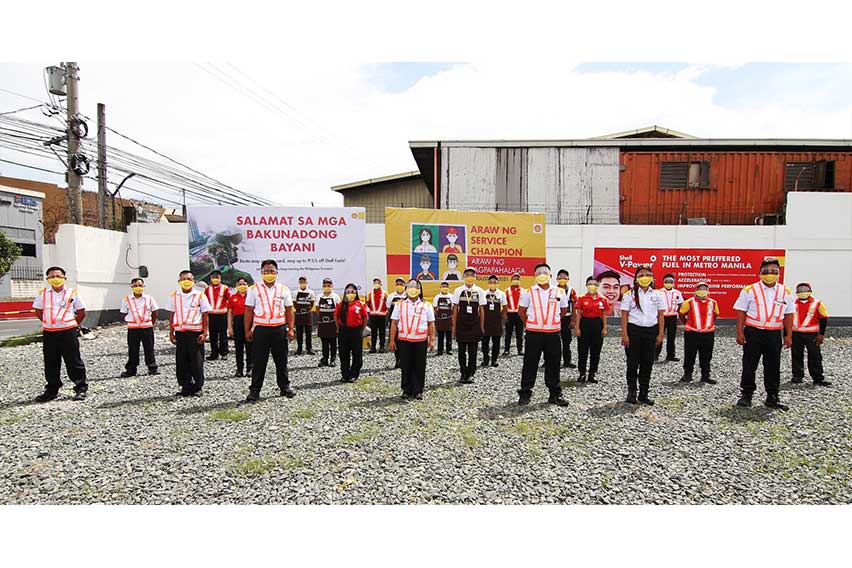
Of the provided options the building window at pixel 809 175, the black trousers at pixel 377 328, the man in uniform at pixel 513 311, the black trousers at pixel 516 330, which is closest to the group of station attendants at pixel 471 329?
the man in uniform at pixel 513 311

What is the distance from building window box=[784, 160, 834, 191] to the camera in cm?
1797

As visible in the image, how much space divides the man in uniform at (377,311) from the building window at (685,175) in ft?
42.0

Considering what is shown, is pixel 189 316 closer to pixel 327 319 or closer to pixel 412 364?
pixel 327 319

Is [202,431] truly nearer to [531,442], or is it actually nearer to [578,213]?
[531,442]

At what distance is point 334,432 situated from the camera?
5.35 meters

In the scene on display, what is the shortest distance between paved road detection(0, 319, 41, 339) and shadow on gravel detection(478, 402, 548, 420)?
50.1 ft

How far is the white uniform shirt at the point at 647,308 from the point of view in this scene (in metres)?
6.45

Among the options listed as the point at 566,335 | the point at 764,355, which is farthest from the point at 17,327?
the point at 764,355

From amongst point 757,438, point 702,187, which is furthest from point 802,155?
point 757,438

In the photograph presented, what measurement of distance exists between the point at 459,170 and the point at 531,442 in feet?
49.4

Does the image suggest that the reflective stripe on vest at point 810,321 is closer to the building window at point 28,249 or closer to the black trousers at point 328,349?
A: the black trousers at point 328,349

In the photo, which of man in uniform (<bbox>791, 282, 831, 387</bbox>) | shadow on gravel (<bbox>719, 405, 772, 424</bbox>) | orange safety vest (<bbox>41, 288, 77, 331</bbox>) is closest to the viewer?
shadow on gravel (<bbox>719, 405, 772, 424</bbox>)

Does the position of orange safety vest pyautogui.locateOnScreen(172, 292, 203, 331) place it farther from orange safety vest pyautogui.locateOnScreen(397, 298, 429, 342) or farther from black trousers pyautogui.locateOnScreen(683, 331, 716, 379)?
black trousers pyautogui.locateOnScreen(683, 331, 716, 379)

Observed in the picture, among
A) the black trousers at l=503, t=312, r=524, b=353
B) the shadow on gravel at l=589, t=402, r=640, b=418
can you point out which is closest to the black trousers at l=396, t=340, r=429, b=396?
the shadow on gravel at l=589, t=402, r=640, b=418
